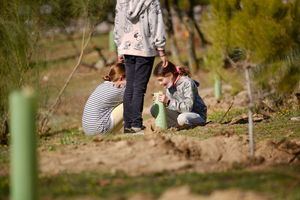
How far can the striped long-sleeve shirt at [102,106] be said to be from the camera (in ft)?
29.0

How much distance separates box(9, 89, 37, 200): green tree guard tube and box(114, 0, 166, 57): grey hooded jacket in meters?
3.76

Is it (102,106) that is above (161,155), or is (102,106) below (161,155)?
above

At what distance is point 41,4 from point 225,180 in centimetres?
676

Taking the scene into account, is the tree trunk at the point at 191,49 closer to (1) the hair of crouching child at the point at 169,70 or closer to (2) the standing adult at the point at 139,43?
(1) the hair of crouching child at the point at 169,70

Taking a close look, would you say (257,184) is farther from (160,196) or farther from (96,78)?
(96,78)

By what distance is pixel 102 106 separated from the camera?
29.0 feet

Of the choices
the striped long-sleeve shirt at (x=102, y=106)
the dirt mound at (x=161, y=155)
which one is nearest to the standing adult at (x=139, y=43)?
the striped long-sleeve shirt at (x=102, y=106)

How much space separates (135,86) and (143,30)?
594 millimetres

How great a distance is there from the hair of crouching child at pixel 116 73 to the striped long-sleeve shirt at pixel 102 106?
0.20ft

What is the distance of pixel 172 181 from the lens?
534 centimetres

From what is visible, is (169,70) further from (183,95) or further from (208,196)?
(208,196)

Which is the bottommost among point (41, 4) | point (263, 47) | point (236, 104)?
point (236, 104)

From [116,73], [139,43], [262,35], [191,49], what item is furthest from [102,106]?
[191,49]

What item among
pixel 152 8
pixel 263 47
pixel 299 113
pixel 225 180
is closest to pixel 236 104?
pixel 299 113
